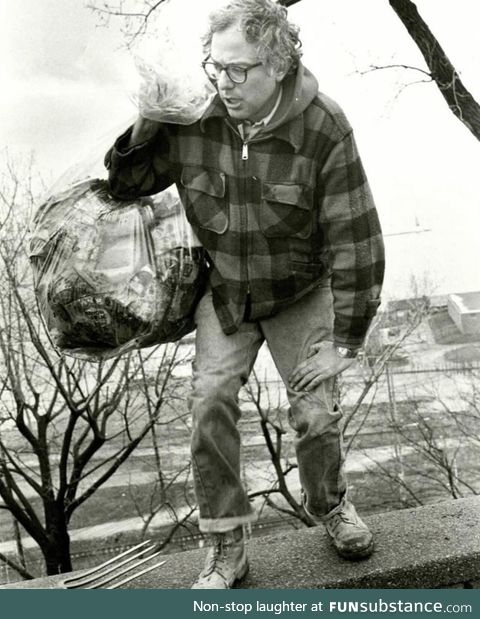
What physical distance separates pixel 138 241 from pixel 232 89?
466 mm

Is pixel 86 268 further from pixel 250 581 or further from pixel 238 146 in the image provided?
pixel 250 581

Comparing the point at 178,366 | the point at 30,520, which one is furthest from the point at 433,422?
the point at 30,520

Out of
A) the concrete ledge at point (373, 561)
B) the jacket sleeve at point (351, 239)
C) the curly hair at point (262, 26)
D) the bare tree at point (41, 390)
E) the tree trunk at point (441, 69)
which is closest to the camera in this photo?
the curly hair at point (262, 26)

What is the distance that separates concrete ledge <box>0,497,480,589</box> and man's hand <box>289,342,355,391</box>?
22.6 inches

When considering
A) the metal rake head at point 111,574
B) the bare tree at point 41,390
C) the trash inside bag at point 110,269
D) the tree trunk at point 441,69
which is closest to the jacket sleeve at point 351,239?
the trash inside bag at point 110,269

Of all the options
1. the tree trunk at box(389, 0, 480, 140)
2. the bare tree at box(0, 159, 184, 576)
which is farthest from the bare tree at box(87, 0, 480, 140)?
the bare tree at box(0, 159, 184, 576)

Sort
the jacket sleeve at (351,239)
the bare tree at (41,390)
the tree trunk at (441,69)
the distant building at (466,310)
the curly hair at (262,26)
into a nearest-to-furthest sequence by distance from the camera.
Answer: the curly hair at (262,26), the jacket sleeve at (351,239), the tree trunk at (441,69), the bare tree at (41,390), the distant building at (466,310)

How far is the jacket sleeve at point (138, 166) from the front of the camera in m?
2.07

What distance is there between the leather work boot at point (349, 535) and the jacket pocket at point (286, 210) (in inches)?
33.7

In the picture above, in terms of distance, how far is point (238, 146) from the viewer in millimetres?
2086

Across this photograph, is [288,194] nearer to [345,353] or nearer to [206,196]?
[206,196]

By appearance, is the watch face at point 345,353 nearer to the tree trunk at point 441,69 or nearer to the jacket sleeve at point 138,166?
the jacket sleeve at point 138,166

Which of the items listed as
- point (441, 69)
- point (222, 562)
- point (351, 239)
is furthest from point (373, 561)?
point (441, 69)

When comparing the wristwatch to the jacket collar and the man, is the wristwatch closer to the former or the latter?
the man
